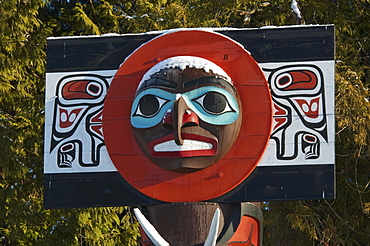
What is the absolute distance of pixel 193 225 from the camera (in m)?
7.64

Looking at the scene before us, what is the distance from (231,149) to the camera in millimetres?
7871

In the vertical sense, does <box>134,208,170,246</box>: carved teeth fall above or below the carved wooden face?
below

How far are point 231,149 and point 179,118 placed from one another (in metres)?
0.61

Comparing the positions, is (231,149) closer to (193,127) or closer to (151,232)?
→ (193,127)

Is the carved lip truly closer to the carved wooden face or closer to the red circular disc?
the carved wooden face

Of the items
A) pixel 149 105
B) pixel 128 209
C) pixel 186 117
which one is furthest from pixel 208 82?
pixel 128 209

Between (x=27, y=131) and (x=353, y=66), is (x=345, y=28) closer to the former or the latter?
(x=353, y=66)

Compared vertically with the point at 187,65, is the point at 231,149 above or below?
below

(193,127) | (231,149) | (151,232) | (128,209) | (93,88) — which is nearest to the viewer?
(151,232)

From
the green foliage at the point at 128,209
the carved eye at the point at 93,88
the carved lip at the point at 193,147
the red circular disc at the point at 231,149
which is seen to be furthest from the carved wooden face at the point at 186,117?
the green foliage at the point at 128,209

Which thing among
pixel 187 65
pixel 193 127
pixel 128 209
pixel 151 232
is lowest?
pixel 128 209

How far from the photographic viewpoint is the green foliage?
480 inches

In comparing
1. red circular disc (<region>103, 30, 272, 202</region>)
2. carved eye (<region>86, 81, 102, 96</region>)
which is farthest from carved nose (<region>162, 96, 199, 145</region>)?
carved eye (<region>86, 81, 102, 96</region>)

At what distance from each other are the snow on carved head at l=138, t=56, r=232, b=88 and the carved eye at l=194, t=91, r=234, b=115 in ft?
0.72
